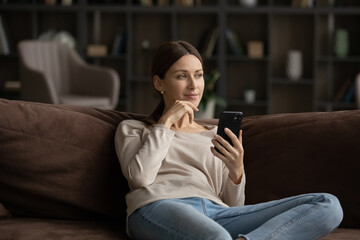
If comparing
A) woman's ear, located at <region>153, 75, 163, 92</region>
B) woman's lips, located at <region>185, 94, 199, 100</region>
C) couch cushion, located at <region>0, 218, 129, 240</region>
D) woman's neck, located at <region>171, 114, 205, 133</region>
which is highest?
woman's ear, located at <region>153, 75, 163, 92</region>

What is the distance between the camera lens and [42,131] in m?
1.98

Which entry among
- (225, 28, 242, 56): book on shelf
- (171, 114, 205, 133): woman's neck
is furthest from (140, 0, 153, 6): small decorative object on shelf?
(171, 114, 205, 133): woman's neck

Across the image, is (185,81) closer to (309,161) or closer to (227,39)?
(309,161)

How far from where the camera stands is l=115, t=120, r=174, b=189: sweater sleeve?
186 cm

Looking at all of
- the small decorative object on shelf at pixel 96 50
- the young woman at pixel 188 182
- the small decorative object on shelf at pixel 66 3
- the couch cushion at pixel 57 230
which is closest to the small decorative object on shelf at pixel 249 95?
the small decorative object on shelf at pixel 96 50

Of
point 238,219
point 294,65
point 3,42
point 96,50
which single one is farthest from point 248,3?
point 238,219

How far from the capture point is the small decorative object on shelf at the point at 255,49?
6.20 meters

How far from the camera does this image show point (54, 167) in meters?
1.97

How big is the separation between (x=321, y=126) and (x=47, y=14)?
16.9ft

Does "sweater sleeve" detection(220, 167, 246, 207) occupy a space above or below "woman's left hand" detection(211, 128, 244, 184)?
below

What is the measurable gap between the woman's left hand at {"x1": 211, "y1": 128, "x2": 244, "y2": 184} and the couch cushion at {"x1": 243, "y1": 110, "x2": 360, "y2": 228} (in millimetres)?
148

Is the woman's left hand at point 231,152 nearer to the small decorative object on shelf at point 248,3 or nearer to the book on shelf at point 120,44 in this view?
the small decorative object on shelf at point 248,3

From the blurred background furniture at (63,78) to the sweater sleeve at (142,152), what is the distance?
11.1ft

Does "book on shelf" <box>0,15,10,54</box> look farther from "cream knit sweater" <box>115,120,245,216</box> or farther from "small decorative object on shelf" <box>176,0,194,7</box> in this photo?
"cream knit sweater" <box>115,120,245,216</box>
